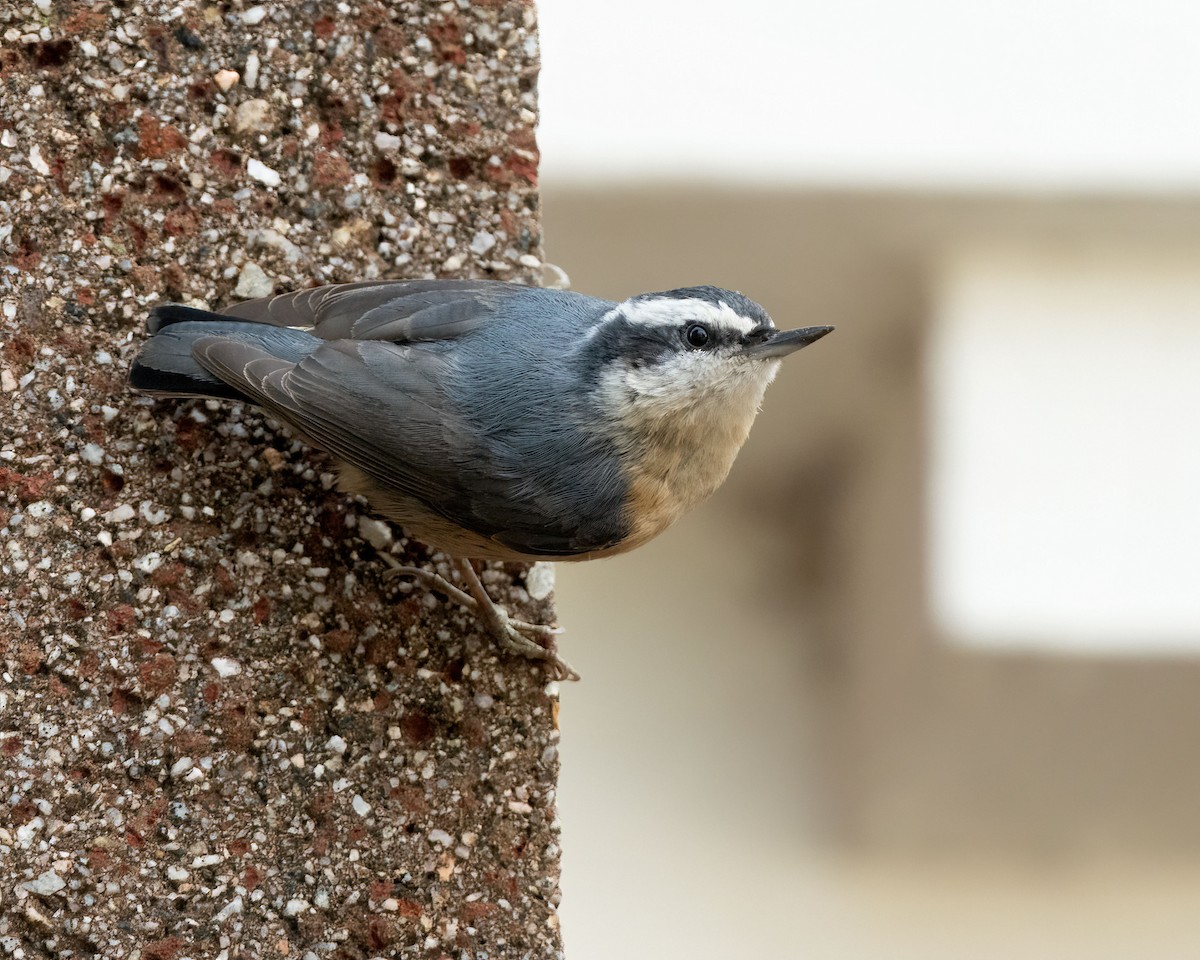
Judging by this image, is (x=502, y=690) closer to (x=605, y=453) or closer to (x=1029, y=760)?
(x=605, y=453)

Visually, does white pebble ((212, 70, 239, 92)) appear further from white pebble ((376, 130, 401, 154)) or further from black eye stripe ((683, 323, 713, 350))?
black eye stripe ((683, 323, 713, 350))

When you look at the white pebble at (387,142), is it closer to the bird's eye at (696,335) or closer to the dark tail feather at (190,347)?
the dark tail feather at (190,347)

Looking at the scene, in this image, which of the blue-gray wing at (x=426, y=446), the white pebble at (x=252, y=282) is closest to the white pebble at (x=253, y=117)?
the white pebble at (x=252, y=282)

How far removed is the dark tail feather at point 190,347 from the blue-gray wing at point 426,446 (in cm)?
3

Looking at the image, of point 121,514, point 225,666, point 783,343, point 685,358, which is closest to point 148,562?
point 121,514

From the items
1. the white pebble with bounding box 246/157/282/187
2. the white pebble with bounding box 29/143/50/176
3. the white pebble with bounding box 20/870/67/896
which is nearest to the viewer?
the white pebble with bounding box 20/870/67/896

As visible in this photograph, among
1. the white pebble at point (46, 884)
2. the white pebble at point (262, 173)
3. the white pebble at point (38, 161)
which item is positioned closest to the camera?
the white pebble at point (46, 884)

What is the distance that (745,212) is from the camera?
4.15 metres

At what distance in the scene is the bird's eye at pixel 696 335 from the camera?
1.82 meters

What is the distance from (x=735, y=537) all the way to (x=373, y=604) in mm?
2843

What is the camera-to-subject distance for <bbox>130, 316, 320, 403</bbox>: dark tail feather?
5.90 ft

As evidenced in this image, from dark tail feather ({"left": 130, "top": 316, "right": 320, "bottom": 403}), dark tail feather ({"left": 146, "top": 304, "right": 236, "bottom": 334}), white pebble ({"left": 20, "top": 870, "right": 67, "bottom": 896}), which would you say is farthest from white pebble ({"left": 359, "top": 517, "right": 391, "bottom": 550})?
white pebble ({"left": 20, "top": 870, "right": 67, "bottom": 896})

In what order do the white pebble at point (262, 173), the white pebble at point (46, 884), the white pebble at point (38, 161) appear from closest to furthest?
the white pebble at point (46, 884)
the white pebble at point (38, 161)
the white pebble at point (262, 173)

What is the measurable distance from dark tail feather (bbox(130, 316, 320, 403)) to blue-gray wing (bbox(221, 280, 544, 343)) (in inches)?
1.2
